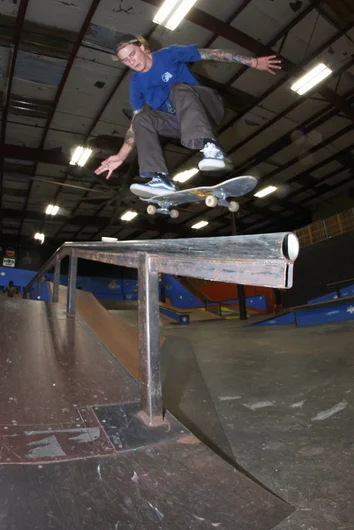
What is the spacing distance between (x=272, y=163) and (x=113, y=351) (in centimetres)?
1171

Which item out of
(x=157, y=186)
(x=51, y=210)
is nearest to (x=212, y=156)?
(x=157, y=186)

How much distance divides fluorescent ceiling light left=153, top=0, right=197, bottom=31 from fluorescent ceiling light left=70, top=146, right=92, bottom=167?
5.11m

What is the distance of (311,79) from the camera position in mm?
7551

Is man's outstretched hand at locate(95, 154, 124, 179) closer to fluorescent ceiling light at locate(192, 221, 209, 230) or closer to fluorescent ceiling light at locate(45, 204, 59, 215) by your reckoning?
fluorescent ceiling light at locate(45, 204, 59, 215)

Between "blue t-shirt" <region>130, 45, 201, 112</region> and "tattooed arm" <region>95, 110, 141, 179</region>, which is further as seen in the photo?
"tattooed arm" <region>95, 110, 141, 179</region>

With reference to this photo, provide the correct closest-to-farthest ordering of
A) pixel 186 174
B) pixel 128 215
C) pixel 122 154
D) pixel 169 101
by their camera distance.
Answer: pixel 169 101 < pixel 122 154 < pixel 186 174 < pixel 128 215

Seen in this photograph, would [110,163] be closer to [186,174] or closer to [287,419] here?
[287,419]

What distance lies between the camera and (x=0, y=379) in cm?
132

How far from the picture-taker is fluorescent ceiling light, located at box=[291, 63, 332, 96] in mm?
7282

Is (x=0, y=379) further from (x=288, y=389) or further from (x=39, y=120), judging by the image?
(x=39, y=120)

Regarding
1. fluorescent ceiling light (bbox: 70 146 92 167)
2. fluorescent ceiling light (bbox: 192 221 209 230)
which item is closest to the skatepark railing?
fluorescent ceiling light (bbox: 70 146 92 167)

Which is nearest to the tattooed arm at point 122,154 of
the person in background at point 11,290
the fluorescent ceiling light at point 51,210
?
the person in background at point 11,290

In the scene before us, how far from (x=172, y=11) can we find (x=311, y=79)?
13.6ft

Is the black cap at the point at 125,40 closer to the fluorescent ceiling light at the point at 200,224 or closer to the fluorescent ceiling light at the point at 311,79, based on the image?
the fluorescent ceiling light at the point at 311,79
